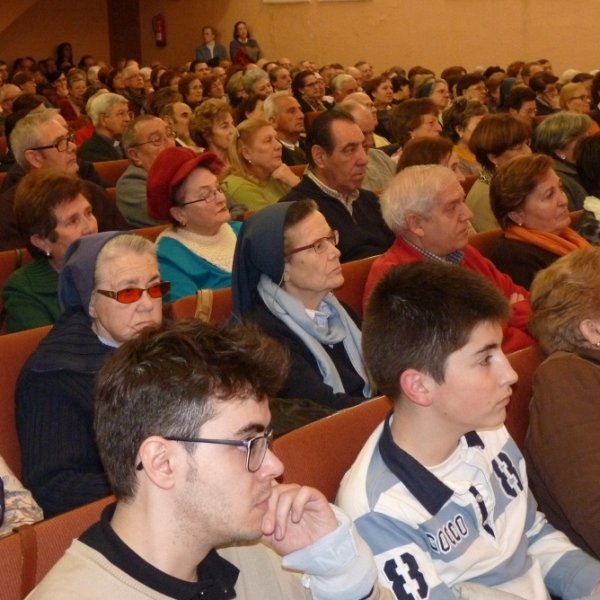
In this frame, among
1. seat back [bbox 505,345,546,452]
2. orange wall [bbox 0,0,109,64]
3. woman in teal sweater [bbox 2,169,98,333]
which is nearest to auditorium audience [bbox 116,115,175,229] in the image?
woman in teal sweater [bbox 2,169,98,333]

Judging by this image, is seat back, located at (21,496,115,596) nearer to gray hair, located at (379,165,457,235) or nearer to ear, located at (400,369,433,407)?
→ ear, located at (400,369,433,407)

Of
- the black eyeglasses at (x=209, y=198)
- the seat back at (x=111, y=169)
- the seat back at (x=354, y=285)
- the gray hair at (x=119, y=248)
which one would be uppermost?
the gray hair at (x=119, y=248)

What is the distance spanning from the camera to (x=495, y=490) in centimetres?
180

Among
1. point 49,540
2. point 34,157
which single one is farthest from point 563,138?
point 49,540

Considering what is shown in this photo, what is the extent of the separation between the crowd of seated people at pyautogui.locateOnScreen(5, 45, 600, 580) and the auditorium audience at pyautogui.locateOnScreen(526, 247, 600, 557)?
2 centimetres

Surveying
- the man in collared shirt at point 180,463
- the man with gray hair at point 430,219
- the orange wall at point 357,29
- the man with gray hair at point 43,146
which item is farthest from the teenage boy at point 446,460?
the orange wall at point 357,29

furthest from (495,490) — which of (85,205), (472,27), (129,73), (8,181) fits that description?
(472,27)

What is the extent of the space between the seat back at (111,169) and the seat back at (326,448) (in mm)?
3833

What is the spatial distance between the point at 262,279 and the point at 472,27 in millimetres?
10472

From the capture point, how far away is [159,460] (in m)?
1.26

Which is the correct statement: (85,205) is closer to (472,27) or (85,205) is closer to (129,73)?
(129,73)

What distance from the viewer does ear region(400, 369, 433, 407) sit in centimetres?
174

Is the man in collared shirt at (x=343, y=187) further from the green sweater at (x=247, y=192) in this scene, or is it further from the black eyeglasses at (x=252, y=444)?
the black eyeglasses at (x=252, y=444)

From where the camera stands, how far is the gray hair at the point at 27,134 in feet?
14.4
